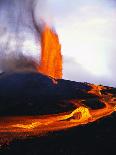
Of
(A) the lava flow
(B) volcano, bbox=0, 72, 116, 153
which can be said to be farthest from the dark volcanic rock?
(A) the lava flow

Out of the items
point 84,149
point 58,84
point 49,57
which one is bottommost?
point 84,149

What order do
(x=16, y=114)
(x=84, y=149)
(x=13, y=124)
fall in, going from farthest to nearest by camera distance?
(x=16, y=114) → (x=13, y=124) → (x=84, y=149)

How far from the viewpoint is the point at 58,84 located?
95.2 meters

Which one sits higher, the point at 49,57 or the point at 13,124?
the point at 49,57

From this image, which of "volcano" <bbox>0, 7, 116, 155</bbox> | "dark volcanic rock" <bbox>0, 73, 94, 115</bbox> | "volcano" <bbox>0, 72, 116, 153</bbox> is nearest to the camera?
"volcano" <bbox>0, 7, 116, 155</bbox>

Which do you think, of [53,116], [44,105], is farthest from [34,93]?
[53,116]

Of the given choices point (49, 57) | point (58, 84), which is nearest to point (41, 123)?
point (58, 84)

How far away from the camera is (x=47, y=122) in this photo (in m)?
65.7

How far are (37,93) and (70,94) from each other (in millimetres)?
7428

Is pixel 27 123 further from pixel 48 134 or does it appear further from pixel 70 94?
pixel 70 94

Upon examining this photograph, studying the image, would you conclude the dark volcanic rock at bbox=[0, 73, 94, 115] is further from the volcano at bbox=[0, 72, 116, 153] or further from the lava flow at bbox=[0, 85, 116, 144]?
the lava flow at bbox=[0, 85, 116, 144]

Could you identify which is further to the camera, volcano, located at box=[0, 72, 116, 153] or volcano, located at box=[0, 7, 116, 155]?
volcano, located at box=[0, 72, 116, 153]

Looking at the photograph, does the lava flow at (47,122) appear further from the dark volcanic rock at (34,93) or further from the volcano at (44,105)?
the dark volcanic rock at (34,93)

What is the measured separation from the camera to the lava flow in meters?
59.2
